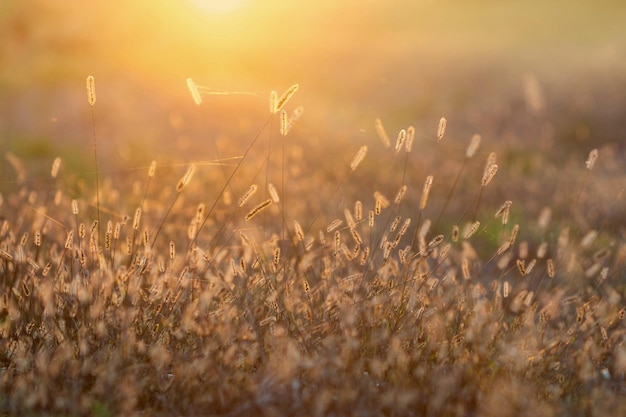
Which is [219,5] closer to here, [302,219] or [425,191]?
[302,219]

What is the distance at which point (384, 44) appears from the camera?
2052 cm

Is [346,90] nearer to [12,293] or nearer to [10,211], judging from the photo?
[10,211]

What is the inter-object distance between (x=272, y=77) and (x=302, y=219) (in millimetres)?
9613

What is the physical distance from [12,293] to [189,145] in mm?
5709

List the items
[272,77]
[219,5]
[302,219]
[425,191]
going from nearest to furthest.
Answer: [425,191]
[302,219]
[272,77]
[219,5]

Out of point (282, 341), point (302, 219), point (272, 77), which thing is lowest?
point (272, 77)

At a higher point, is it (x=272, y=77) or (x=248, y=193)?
(x=248, y=193)

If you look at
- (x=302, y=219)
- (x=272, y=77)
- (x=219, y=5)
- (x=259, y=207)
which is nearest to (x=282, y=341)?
(x=259, y=207)

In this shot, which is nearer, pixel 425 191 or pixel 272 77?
pixel 425 191

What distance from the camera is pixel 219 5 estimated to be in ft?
71.8

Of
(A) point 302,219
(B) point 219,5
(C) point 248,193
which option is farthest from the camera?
(B) point 219,5

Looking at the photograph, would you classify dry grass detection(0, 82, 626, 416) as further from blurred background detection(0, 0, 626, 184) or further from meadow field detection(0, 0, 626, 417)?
blurred background detection(0, 0, 626, 184)

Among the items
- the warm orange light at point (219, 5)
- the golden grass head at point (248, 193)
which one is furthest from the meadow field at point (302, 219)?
the warm orange light at point (219, 5)

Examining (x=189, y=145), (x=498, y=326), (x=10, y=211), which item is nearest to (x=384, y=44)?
(x=189, y=145)
